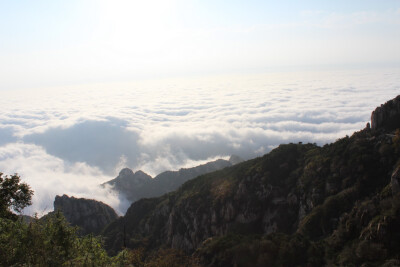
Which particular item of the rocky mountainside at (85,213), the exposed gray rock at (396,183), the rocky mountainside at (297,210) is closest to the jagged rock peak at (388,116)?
the rocky mountainside at (297,210)

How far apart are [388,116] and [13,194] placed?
6403 centimetres

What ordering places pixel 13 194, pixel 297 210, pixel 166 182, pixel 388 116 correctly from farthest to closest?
pixel 166 182 < pixel 388 116 < pixel 297 210 < pixel 13 194

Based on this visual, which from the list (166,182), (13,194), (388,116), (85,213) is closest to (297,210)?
(388,116)

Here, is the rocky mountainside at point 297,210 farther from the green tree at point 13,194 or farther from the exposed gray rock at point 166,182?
the exposed gray rock at point 166,182

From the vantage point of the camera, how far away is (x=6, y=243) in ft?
76.9

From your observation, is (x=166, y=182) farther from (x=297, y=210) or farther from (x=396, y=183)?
(x=396, y=183)

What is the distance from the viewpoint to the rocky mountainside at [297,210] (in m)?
38.8

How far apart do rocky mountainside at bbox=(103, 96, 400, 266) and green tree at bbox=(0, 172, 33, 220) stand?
505 inches

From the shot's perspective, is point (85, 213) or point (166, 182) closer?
point (85, 213)

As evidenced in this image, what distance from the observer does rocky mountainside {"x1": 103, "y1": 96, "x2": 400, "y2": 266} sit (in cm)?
3878

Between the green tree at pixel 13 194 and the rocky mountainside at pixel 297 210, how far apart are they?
12820mm

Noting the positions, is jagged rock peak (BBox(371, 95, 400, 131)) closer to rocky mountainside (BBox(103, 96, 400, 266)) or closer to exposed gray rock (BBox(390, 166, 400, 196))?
rocky mountainside (BBox(103, 96, 400, 266))

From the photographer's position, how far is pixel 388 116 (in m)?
62.9

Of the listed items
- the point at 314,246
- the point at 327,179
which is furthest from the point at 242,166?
the point at 314,246
